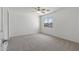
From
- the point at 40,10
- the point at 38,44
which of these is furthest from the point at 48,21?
the point at 38,44

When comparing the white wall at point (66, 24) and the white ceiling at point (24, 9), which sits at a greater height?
the white ceiling at point (24, 9)

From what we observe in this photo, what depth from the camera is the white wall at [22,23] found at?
140cm

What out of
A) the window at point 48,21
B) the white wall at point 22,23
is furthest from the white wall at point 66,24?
the white wall at point 22,23

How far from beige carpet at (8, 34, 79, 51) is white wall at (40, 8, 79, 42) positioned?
11 cm

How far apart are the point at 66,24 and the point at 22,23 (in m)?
0.81

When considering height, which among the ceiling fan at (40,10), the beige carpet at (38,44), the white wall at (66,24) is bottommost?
the beige carpet at (38,44)

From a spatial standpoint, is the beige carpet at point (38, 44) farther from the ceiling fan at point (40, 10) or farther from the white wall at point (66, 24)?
the ceiling fan at point (40, 10)

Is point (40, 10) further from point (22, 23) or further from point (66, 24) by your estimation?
point (66, 24)

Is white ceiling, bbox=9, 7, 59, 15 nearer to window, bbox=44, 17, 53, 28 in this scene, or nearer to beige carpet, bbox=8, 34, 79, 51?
window, bbox=44, 17, 53, 28

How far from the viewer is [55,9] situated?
1.36 m

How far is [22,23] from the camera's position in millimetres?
1485

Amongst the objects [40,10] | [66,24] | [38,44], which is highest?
[40,10]

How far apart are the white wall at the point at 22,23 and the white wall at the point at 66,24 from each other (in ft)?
0.58
